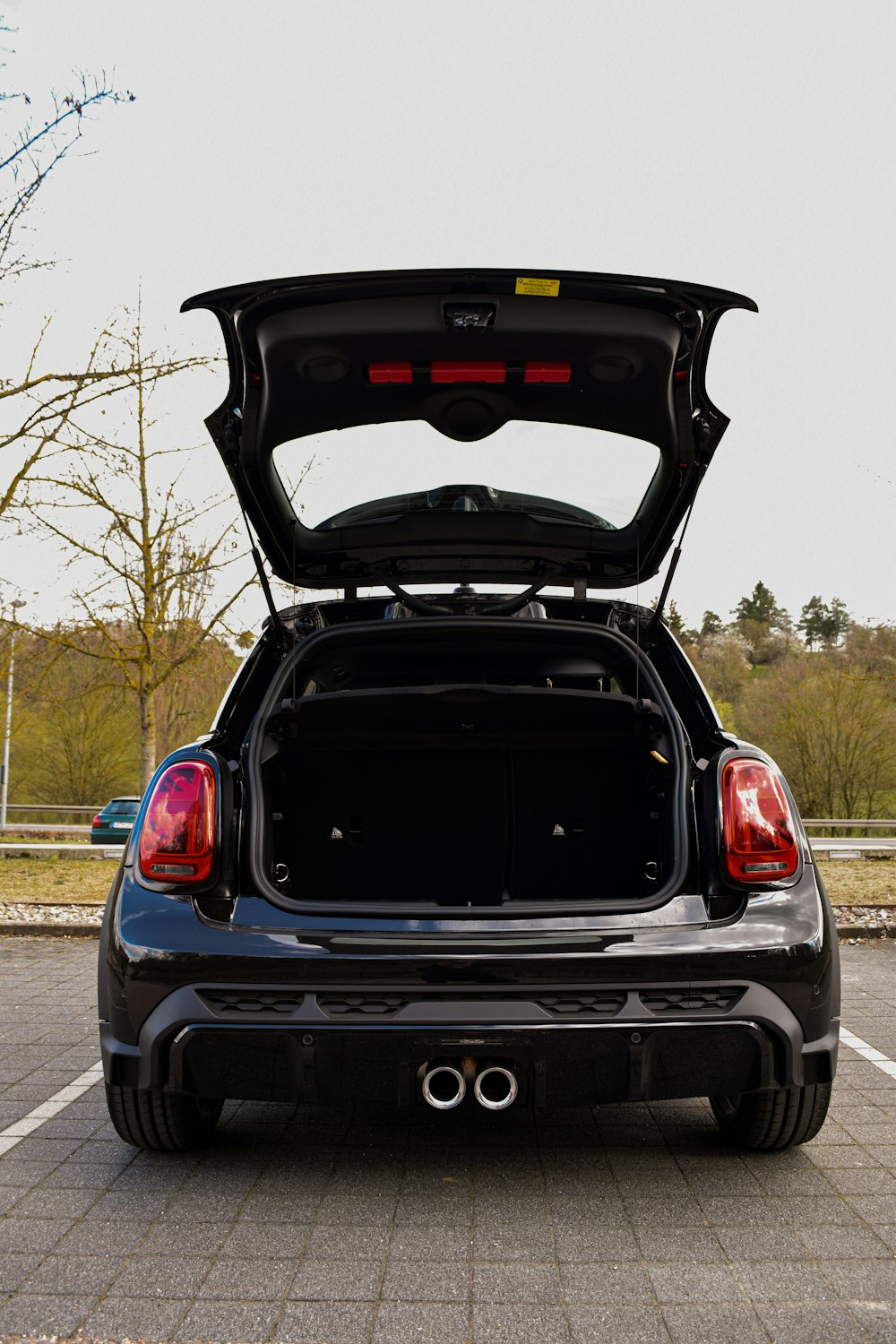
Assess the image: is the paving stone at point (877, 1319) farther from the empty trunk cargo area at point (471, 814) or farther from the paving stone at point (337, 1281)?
the empty trunk cargo area at point (471, 814)

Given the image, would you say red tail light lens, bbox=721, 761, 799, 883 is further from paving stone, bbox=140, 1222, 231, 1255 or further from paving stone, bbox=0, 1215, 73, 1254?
paving stone, bbox=0, 1215, 73, 1254

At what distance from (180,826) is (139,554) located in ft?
53.6

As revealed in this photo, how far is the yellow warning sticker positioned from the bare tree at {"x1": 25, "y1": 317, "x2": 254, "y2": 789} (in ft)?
48.8

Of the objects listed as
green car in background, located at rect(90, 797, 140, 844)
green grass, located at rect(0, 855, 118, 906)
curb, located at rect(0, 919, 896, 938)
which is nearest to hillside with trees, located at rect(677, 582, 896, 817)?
green car in background, located at rect(90, 797, 140, 844)

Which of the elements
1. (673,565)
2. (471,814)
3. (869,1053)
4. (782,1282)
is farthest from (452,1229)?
(869,1053)

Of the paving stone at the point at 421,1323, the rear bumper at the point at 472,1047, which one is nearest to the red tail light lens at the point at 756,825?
the rear bumper at the point at 472,1047

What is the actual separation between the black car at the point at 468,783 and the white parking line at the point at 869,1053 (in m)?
1.34

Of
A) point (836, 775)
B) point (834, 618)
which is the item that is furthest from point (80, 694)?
point (834, 618)

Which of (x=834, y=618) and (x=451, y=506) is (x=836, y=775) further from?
(x=451, y=506)

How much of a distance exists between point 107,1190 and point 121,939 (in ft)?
2.28

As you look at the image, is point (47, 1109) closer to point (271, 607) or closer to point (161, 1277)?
point (161, 1277)

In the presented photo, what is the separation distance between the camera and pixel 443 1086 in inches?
106

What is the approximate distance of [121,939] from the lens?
2852 mm

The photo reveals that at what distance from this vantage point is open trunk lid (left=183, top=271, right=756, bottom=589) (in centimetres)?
306
